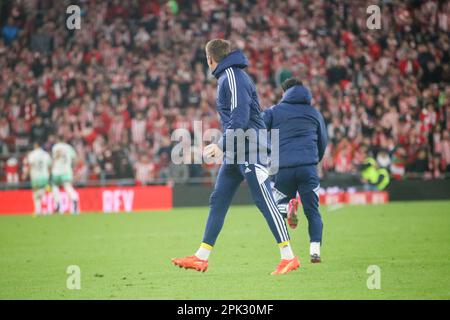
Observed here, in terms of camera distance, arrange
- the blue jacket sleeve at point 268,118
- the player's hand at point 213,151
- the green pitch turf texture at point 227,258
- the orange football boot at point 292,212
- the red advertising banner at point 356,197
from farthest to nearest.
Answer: the red advertising banner at point 356,197
the orange football boot at point 292,212
the blue jacket sleeve at point 268,118
the player's hand at point 213,151
the green pitch turf texture at point 227,258

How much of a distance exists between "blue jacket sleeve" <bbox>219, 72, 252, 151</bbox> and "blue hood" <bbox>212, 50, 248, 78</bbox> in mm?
188

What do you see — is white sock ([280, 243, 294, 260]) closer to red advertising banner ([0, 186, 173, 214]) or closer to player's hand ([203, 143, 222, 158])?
player's hand ([203, 143, 222, 158])

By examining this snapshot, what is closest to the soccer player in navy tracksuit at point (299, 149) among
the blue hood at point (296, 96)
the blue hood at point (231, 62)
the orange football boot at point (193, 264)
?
the blue hood at point (296, 96)

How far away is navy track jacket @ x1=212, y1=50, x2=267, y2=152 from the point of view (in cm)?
1016

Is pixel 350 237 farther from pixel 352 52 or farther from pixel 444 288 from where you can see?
pixel 352 52

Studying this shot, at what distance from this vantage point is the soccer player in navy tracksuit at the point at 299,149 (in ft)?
38.9

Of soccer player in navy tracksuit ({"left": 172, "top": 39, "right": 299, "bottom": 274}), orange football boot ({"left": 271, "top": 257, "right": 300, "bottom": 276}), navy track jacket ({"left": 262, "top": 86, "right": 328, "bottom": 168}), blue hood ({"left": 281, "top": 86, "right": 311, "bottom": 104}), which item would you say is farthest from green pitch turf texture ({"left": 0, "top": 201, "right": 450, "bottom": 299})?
blue hood ({"left": 281, "top": 86, "right": 311, "bottom": 104})

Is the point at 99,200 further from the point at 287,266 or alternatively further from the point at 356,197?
the point at 287,266

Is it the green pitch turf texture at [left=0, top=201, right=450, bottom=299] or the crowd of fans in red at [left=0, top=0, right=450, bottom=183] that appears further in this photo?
the crowd of fans in red at [left=0, top=0, right=450, bottom=183]

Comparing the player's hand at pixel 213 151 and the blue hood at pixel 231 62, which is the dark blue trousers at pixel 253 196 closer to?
the player's hand at pixel 213 151

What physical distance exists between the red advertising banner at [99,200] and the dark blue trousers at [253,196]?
55.4ft

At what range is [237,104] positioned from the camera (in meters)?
10.2

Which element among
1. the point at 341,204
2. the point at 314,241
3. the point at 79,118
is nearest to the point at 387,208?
the point at 341,204

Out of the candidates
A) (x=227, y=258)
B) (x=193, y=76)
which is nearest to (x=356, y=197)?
(x=193, y=76)
